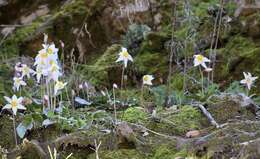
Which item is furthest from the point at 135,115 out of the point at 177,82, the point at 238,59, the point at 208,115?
the point at 238,59

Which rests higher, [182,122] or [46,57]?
[46,57]

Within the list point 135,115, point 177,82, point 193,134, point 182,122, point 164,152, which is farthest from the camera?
point 177,82

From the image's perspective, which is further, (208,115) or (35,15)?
(35,15)

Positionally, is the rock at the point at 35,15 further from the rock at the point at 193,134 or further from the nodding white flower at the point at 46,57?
the rock at the point at 193,134

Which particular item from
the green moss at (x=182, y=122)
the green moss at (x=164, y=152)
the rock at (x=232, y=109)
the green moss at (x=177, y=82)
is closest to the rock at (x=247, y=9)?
the green moss at (x=177, y=82)

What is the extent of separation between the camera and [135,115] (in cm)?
314

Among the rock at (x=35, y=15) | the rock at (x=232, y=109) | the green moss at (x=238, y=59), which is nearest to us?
the rock at (x=232, y=109)

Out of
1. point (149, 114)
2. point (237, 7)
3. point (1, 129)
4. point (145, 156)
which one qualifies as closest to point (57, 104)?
point (1, 129)

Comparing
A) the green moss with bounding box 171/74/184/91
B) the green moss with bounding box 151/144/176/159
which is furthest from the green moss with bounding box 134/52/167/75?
the green moss with bounding box 151/144/176/159

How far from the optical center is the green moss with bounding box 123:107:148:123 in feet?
10.0

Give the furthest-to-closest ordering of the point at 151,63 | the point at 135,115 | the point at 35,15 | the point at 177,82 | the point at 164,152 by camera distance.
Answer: the point at 35,15
the point at 151,63
the point at 177,82
the point at 135,115
the point at 164,152

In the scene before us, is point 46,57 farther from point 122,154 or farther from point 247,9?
point 247,9

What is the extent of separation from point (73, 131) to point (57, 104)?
1.98 ft

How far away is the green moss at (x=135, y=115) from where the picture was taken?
3.05m
